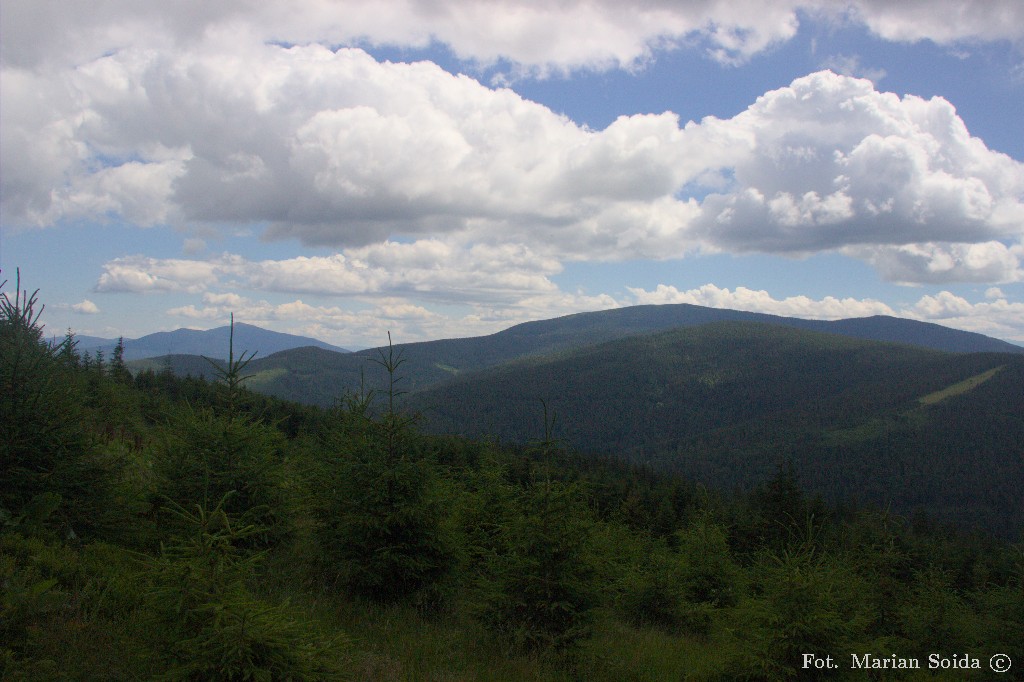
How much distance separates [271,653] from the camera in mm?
4805

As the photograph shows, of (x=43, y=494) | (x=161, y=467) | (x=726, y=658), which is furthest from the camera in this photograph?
(x=161, y=467)

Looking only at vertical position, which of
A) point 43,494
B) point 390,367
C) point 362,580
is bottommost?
point 362,580

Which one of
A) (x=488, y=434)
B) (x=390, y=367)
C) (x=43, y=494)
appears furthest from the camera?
(x=488, y=434)

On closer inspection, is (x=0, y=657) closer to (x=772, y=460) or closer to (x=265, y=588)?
(x=265, y=588)

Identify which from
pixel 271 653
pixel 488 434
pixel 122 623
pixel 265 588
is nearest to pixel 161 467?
pixel 265 588

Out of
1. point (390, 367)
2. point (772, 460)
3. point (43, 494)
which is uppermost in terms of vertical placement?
point (390, 367)

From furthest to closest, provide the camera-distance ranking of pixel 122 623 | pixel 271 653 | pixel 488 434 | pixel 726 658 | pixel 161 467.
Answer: pixel 488 434
pixel 161 467
pixel 726 658
pixel 122 623
pixel 271 653

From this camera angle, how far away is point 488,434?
15.6 m

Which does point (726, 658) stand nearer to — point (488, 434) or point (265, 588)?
point (265, 588)

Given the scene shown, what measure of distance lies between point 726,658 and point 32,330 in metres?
11.8

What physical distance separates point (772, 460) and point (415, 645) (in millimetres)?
212823

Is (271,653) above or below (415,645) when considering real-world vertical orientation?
above

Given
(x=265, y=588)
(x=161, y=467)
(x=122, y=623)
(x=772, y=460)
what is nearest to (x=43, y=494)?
(x=161, y=467)

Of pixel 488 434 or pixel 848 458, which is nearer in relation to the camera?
pixel 488 434
